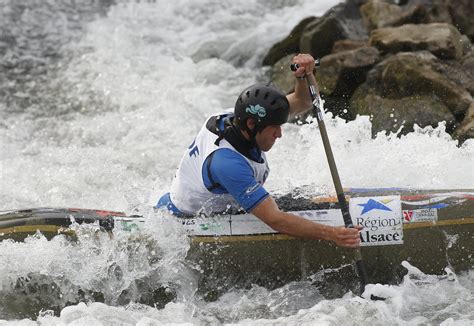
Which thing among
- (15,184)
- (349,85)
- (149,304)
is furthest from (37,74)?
(149,304)

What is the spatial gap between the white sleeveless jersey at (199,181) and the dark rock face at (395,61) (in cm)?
394

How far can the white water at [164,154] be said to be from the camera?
6.14 m

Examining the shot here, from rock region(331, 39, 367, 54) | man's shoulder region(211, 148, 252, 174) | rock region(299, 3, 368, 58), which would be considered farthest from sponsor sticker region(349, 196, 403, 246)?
rock region(299, 3, 368, 58)

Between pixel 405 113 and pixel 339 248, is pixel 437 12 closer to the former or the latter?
pixel 405 113

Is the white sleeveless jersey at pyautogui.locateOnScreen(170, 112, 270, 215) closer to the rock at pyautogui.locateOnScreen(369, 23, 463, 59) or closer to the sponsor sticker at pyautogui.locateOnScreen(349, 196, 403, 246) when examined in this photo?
the sponsor sticker at pyautogui.locateOnScreen(349, 196, 403, 246)

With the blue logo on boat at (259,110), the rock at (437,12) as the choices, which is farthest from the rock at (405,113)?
the blue logo on boat at (259,110)

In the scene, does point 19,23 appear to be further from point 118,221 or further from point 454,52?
point 118,221

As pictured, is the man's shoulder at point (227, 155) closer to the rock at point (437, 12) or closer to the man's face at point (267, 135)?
the man's face at point (267, 135)

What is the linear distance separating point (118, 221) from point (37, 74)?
22.5 feet

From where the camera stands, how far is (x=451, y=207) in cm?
605

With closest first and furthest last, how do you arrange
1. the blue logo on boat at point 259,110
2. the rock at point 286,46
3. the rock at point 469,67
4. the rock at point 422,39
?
the blue logo on boat at point 259,110 → the rock at point 469,67 → the rock at point 422,39 → the rock at point 286,46

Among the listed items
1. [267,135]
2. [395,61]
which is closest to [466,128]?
[395,61]

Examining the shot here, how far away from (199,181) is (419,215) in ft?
5.56

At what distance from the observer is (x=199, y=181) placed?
5.93 m
